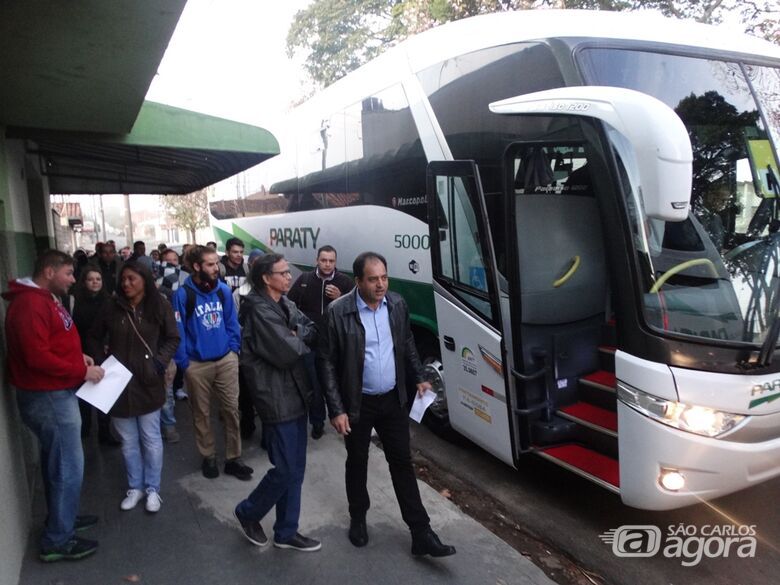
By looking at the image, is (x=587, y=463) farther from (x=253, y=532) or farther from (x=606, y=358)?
(x=253, y=532)

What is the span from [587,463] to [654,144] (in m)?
2.07

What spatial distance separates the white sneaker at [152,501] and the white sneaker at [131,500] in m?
0.06

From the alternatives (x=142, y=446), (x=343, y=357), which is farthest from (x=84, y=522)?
(x=343, y=357)

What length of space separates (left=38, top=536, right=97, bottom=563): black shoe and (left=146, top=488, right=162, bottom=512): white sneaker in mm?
457

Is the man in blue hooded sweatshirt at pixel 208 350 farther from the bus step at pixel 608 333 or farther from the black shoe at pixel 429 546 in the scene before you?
the bus step at pixel 608 333

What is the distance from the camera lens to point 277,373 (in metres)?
3.13

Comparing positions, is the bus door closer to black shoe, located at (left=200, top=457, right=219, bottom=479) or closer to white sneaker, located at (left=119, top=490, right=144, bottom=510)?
black shoe, located at (left=200, top=457, right=219, bottom=479)

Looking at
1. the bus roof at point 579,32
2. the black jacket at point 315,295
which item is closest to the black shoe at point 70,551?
the black jacket at point 315,295

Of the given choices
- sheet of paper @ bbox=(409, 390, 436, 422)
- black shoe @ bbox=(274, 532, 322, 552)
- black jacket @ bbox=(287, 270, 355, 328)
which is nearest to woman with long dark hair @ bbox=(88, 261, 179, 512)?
black shoe @ bbox=(274, 532, 322, 552)

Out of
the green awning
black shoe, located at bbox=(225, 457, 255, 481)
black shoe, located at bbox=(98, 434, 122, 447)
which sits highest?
the green awning

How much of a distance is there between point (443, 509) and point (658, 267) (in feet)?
7.03

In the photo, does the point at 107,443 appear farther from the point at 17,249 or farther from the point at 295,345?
the point at 295,345

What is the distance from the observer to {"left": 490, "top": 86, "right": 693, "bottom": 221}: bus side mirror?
8.95 ft

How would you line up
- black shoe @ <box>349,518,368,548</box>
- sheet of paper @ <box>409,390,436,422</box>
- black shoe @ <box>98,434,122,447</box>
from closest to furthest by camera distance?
1. sheet of paper @ <box>409,390,436,422</box>
2. black shoe @ <box>349,518,368,548</box>
3. black shoe @ <box>98,434,122,447</box>
